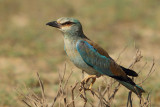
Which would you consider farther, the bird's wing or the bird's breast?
the bird's wing

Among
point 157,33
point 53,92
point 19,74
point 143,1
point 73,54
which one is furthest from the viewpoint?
point 143,1

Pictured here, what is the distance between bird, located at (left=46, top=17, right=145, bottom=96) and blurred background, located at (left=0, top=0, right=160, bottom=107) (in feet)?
5.95

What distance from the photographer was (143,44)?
8969 mm

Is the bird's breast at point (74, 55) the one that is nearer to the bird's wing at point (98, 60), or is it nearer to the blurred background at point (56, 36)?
the bird's wing at point (98, 60)

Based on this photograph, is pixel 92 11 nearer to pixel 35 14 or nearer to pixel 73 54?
pixel 35 14

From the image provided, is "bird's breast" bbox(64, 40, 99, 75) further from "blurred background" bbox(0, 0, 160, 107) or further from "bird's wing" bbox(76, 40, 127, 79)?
"blurred background" bbox(0, 0, 160, 107)

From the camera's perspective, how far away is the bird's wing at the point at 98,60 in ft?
11.8

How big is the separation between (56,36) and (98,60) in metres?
5.51

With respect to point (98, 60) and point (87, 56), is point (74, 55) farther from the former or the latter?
point (98, 60)

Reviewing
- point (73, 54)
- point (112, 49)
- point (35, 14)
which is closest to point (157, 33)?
point (112, 49)

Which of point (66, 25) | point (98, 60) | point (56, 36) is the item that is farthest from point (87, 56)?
point (56, 36)

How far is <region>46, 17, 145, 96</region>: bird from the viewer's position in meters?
3.50

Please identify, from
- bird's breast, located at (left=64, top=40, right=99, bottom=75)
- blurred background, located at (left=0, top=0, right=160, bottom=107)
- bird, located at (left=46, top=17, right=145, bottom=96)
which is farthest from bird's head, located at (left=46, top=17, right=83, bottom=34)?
blurred background, located at (left=0, top=0, right=160, bottom=107)

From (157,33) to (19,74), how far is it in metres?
4.45
